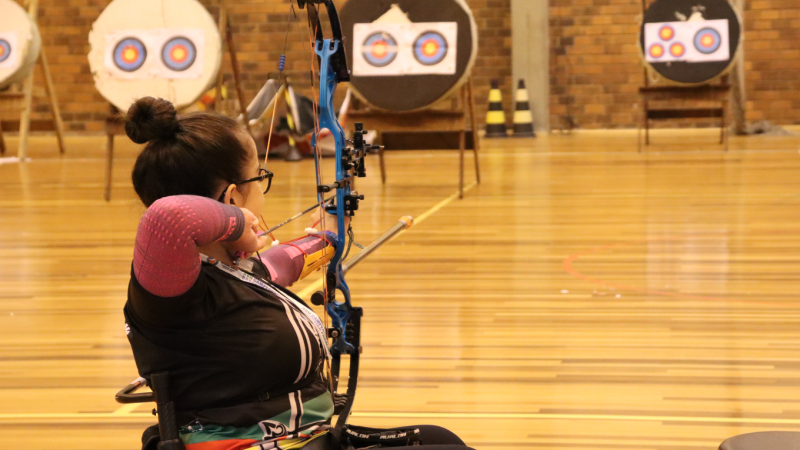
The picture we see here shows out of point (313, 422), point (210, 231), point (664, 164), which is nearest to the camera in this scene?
point (210, 231)

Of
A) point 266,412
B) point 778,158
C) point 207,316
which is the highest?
point 207,316

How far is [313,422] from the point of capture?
986mm

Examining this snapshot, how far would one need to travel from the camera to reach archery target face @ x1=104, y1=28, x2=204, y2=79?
15.5ft

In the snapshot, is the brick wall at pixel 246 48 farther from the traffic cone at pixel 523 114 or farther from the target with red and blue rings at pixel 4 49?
the target with red and blue rings at pixel 4 49

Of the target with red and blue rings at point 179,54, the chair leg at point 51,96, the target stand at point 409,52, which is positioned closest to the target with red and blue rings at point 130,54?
the target with red and blue rings at point 179,54

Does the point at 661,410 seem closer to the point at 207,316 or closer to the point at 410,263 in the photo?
the point at 207,316

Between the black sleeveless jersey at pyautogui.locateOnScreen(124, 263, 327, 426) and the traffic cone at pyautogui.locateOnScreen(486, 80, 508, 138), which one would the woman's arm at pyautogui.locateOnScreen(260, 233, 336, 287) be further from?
the traffic cone at pyautogui.locateOnScreen(486, 80, 508, 138)

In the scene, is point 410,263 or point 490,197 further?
point 490,197

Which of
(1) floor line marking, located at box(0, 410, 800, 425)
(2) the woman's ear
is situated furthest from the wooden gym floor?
(2) the woman's ear

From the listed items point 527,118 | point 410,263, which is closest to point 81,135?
point 527,118

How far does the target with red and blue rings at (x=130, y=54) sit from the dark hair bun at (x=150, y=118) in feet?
13.1

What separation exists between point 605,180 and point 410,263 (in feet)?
6.76

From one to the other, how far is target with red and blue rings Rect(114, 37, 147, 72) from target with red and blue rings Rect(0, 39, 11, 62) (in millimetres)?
1523

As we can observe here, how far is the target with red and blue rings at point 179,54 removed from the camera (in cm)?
474
